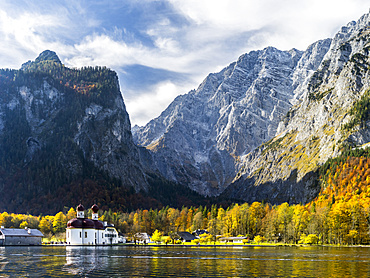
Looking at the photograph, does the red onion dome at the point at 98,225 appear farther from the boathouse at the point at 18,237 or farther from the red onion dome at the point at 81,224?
the boathouse at the point at 18,237

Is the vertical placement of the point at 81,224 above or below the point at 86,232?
above

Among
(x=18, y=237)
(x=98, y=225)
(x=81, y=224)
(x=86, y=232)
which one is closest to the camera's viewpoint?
(x=18, y=237)

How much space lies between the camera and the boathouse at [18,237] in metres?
167

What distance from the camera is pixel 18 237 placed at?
172 metres

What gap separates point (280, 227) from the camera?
168250 mm

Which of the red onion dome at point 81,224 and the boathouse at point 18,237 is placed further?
the red onion dome at point 81,224

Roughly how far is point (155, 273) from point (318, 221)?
116 m

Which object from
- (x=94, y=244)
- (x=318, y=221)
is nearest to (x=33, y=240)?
(x=94, y=244)

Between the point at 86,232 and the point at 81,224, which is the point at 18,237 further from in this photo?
the point at 86,232

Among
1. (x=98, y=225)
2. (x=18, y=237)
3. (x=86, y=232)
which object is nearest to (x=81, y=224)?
(x=86, y=232)

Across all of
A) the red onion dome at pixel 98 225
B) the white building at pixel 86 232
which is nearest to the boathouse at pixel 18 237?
the white building at pixel 86 232

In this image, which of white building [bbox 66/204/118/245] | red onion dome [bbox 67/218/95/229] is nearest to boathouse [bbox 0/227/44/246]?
white building [bbox 66/204/118/245]

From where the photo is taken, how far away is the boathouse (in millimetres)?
167250

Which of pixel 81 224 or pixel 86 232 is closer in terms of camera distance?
pixel 81 224
